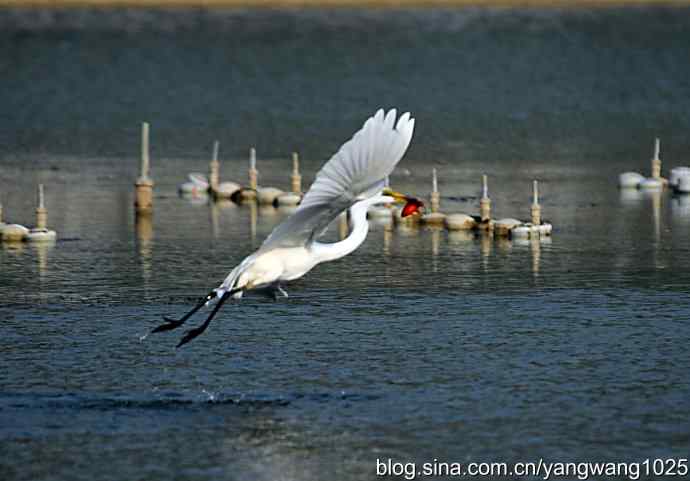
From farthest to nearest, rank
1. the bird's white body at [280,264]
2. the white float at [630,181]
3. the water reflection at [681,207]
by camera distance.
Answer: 1. the white float at [630,181]
2. the water reflection at [681,207]
3. the bird's white body at [280,264]

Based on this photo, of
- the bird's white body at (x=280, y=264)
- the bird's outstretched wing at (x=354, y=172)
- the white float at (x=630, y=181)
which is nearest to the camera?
the bird's outstretched wing at (x=354, y=172)

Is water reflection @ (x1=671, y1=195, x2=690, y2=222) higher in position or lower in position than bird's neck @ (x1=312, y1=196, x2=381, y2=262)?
higher

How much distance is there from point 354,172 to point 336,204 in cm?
80

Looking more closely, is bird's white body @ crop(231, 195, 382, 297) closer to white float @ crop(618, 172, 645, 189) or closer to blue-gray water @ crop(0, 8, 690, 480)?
blue-gray water @ crop(0, 8, 690, 480)

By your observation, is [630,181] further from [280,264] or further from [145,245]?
[280,264]

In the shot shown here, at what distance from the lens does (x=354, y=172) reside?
70.6ft

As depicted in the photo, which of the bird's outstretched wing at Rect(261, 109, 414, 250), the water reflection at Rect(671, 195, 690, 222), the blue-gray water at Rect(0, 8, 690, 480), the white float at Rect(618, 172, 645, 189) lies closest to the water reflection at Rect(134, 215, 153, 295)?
the blue-gray water at Rect(0, 8, 690, 480)

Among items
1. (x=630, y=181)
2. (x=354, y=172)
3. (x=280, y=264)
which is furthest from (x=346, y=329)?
(x=630, y=181)

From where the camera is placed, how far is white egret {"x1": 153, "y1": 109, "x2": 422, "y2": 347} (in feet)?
68.7

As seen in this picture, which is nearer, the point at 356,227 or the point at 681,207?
the point at 356,227

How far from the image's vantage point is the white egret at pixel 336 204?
20953mm

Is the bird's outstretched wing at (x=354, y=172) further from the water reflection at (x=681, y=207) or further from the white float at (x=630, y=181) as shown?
the white float at (x=630, y=181)

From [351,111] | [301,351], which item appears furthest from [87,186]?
[351,111]

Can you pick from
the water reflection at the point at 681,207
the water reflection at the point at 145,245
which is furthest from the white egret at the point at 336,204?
the water reflection at the point at 681,207
